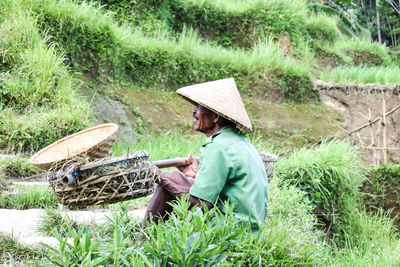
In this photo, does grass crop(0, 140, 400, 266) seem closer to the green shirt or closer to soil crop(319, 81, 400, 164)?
the green shirt

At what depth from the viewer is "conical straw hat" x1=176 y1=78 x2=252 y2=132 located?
2.58m

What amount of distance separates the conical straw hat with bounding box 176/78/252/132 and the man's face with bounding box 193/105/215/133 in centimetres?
10

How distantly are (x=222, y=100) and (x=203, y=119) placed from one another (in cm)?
20

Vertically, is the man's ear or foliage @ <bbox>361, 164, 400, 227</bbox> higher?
the man's ear

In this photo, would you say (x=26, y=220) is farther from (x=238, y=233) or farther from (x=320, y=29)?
(x=320, y=29)

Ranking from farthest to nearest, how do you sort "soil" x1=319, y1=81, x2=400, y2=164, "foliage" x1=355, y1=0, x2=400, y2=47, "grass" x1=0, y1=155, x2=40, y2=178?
"foliage" x1=355, y1=0, x2=400, y2=47 < "soil" x1=319, y1=81, x2=400, y2=164 < "grass" x1=0, y1=155, x2=40, y2=178

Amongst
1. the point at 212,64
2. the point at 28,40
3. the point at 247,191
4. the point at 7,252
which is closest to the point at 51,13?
the point at 28,40

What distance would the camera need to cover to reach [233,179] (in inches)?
98.6

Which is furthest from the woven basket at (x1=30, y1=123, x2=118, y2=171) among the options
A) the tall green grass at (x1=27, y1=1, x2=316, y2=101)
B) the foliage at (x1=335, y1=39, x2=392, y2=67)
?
the foliage at (x1=335, y1=39, x2=392, y2=67)

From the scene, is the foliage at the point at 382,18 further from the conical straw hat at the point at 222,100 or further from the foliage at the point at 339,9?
the conical straw hat at the point at 222,100

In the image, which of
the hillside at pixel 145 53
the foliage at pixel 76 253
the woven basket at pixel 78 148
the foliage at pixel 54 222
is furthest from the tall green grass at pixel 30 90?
the foliage at pixel 76 253

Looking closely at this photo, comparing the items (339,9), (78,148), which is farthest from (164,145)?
(339,9)

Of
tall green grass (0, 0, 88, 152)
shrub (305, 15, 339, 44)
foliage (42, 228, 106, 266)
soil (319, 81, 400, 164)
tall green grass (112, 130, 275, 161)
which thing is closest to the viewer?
foliage (42, 228, 106, 266)

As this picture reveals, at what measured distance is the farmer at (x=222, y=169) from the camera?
7.86ft
